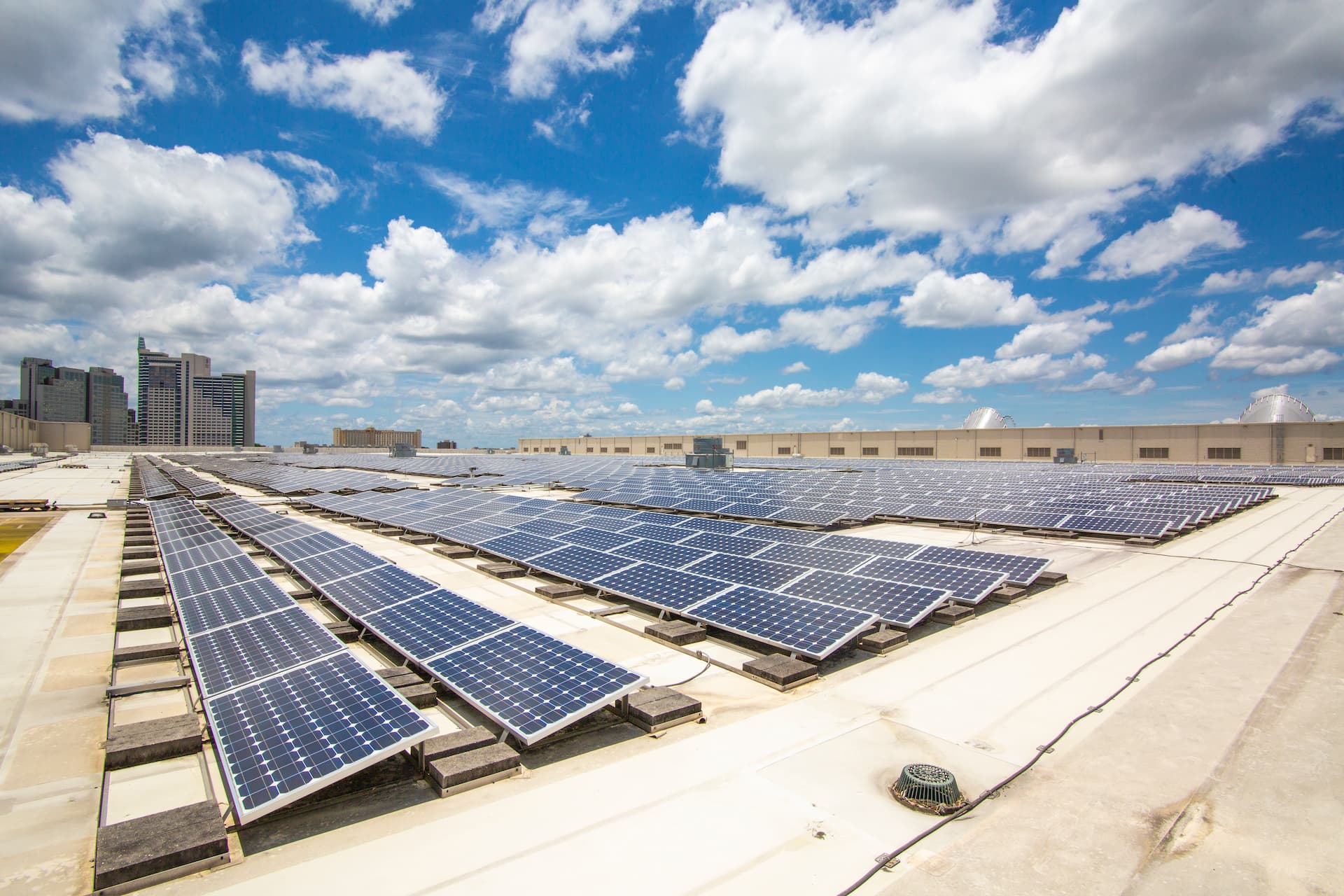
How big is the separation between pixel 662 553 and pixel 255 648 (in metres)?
11.7

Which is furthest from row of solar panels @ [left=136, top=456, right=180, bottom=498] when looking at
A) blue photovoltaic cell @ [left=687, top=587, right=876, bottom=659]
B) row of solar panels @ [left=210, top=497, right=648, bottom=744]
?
blue photovoltaic cell @ [left=687, top=587, right=876, bottom=659]

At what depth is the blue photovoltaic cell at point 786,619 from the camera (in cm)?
1281

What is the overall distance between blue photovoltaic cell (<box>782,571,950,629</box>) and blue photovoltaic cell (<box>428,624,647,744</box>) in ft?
21.9

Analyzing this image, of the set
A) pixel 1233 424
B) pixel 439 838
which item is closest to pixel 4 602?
pixel 439 838

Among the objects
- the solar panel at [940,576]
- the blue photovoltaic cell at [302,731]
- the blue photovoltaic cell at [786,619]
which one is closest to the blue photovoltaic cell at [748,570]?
the blue photovoltaic cell at [786,619]

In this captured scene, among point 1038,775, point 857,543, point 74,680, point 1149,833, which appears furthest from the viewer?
point 857,543

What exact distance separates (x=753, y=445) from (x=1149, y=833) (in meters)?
109

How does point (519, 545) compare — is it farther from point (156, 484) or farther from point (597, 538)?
point (156, 484)

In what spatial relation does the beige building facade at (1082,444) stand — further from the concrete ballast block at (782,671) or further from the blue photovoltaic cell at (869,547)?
the concrete ballast block at (782,671)

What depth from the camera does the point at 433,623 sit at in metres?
13.5

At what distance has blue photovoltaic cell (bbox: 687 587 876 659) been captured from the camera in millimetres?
12812

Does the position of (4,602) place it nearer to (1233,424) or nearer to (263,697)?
(263,697)

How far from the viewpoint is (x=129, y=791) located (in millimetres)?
8602

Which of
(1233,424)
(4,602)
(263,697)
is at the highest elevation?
(1233,424)
